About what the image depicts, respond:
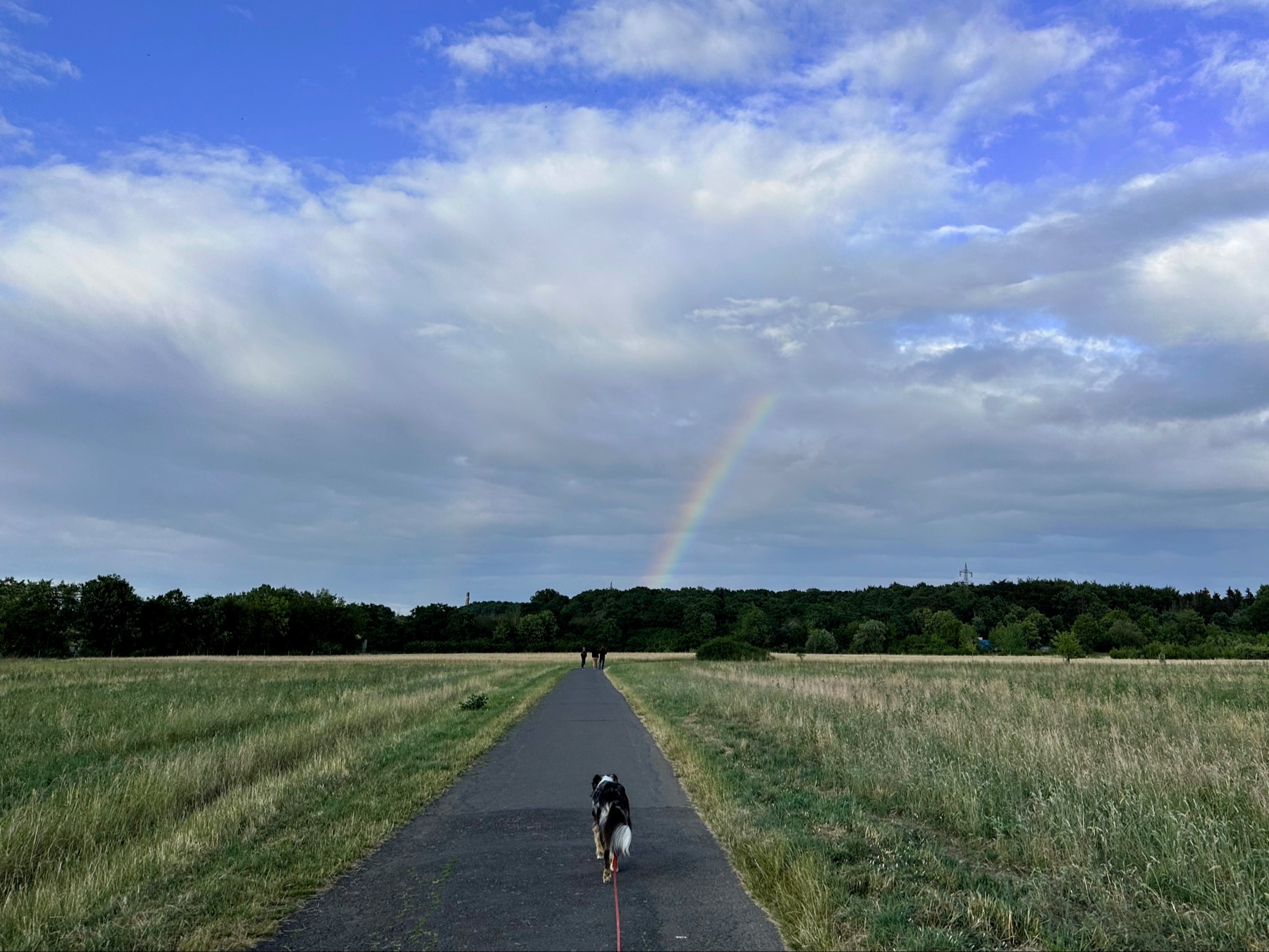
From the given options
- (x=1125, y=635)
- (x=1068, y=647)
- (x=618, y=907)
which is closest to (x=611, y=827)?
(x=618, y=907)

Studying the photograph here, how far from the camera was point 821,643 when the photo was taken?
4166 inches

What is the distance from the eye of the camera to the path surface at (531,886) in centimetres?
515

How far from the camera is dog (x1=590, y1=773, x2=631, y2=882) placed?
6.41 metres

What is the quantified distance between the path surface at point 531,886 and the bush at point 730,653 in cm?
6191

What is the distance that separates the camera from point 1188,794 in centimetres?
827

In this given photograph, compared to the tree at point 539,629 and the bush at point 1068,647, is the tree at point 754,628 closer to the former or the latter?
the tree at point 539,629

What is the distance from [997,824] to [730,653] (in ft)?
221

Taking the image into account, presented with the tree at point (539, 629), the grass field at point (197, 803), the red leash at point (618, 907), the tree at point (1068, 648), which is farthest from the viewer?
the tree at point (539, 629)

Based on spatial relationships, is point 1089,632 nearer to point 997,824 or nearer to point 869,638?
point 869,638

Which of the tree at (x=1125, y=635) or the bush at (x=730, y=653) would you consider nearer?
the bush at (x=730, y=653)

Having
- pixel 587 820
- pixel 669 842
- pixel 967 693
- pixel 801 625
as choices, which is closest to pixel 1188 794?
pixel 669 842

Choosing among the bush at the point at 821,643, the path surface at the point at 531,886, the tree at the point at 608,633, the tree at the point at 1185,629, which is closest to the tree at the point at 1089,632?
the tree at the point at 1185,629

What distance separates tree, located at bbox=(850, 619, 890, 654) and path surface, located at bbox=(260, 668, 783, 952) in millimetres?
102089

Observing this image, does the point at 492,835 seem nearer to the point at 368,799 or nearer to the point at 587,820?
the point at 587,820
